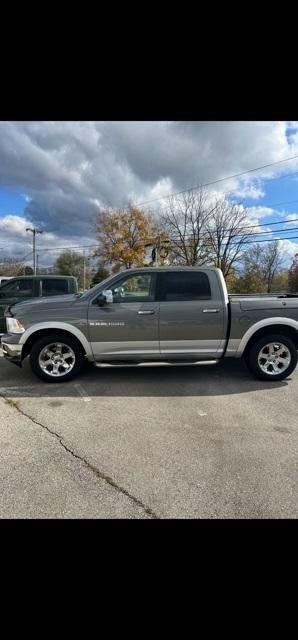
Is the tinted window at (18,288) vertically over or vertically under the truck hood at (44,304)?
over

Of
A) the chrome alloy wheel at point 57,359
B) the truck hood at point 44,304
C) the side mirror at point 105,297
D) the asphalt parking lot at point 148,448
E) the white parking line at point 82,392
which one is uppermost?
the side mirror at point 105,297

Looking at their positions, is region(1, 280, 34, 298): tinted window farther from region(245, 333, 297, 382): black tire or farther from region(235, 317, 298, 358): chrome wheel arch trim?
region(245, 333, 297, 382): black tire

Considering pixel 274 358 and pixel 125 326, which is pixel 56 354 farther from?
pixel 274 358

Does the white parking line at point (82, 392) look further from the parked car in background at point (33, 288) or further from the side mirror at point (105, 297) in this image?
the parked car in background at point (33, 288)

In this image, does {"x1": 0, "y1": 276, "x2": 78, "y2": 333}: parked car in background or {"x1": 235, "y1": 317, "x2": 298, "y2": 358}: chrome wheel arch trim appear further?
{"x1": 0, "y1": 276, "x2": 78, "y2": 333}: parked car in background

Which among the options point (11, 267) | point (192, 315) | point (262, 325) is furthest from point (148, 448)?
point (11, 267)

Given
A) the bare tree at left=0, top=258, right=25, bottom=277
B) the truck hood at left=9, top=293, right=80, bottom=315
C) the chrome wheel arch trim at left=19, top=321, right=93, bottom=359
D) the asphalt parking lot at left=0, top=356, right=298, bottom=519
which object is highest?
the bare tree at left=0, top=258, right=25, bottom=277

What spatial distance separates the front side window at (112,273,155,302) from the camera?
14.9 ft

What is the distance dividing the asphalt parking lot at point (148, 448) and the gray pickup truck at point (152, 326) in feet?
1.35

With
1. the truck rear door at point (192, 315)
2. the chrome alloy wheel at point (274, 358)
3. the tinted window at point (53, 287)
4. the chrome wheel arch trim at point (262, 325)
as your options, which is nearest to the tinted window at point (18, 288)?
the tinted window at point (53, 287)

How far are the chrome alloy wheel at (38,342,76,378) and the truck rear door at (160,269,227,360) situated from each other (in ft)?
4.71

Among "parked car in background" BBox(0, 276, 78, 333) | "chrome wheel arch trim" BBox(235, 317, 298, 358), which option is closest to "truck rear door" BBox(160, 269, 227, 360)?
"chrome wheel arch trim" BBox(235, 317, 298, 358)

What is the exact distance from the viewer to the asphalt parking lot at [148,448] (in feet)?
6.93
